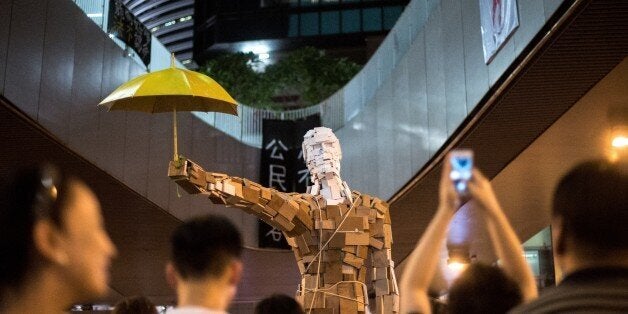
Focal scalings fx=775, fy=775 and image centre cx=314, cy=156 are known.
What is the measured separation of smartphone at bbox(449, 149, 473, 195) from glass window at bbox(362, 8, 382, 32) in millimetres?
41095

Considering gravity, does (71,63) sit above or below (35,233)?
above

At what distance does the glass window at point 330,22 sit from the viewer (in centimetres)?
4384

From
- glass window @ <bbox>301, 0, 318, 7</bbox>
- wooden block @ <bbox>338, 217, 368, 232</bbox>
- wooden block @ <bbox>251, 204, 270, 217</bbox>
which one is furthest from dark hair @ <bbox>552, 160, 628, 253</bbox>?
glass window @ <bbox>301, 0, 318, 7</bbox>

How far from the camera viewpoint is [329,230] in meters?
7.97

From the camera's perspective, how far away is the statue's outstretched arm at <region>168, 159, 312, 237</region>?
668 cm

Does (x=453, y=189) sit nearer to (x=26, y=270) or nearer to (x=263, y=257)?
(x=26, y=270)

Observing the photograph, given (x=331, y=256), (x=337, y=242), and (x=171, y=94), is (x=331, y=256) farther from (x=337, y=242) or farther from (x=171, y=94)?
(x=171, y=94)

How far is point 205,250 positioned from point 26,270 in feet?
2.10

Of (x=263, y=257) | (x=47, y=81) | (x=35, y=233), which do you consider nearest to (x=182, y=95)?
(x=47, y=81)

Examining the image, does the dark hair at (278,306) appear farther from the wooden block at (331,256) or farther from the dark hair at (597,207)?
the wooden block at (331,256)

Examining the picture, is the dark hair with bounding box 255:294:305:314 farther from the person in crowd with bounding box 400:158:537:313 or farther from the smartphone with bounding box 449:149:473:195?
the smartphone with bounding box 449:149:473:195

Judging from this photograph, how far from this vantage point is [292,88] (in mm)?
32938

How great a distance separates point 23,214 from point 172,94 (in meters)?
5.26

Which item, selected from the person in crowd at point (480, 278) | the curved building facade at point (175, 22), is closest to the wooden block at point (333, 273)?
the person in crowd at point (480, 278)
